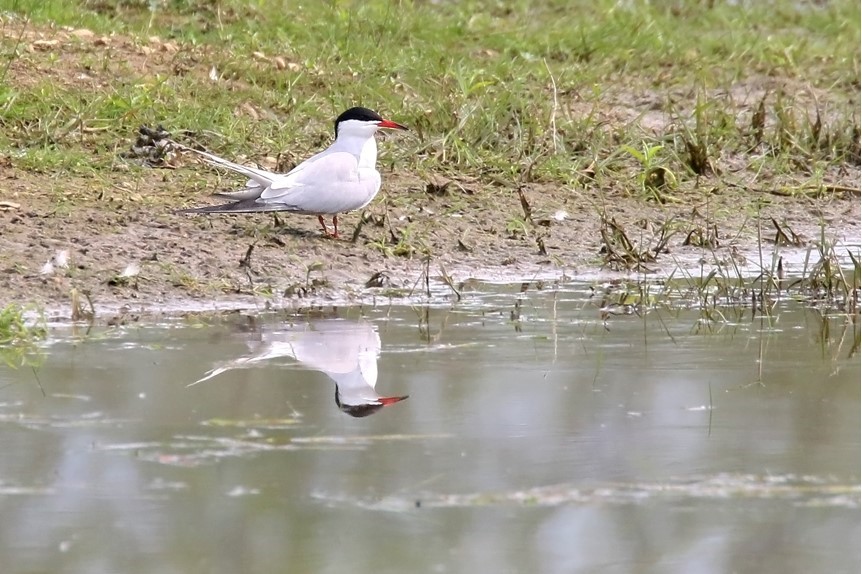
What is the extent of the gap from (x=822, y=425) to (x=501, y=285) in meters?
2.46

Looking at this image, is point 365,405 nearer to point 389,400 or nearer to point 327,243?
point 389,400

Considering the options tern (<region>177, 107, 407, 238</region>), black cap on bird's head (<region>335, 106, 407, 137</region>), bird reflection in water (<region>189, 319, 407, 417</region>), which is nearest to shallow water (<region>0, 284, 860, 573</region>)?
bird reflection in water (<region>189, 319, 407, 417</region>)

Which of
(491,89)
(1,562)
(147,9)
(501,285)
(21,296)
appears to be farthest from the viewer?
(147,9)

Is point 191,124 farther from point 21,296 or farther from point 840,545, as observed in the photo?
point 840,545

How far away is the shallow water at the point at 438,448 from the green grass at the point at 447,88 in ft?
7.37

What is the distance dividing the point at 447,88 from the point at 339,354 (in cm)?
356

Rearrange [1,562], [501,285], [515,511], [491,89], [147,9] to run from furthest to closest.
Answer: [147,9]
[491,89]
[501,285]
[515,511]
[1,562]

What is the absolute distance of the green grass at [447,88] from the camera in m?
8.22

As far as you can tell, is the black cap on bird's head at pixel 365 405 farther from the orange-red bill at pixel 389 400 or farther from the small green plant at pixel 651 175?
the small green plant at pixel 651 175

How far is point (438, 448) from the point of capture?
175 inches

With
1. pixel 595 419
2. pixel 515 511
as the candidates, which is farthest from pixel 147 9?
pixel 515 511

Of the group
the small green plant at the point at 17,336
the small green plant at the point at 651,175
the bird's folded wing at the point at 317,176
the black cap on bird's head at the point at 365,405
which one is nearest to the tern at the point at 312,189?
the bird's folded wing at the point at 317,176

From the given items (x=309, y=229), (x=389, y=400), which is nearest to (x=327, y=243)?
(x=309, y=229)

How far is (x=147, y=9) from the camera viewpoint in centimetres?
992
